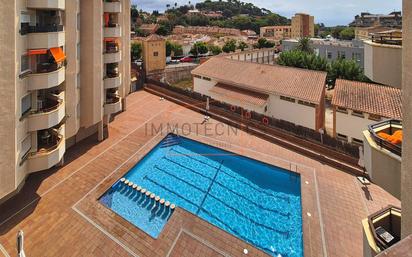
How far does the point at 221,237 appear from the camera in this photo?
15.4 m

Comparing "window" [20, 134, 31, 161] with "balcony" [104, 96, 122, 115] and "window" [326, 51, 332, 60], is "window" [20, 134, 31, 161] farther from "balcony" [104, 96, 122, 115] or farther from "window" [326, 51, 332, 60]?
"window" [326, 51, 332, 60]

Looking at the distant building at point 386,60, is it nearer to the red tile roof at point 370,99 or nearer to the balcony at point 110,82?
the red tile roof at point 370,99

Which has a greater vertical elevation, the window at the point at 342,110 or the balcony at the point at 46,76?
the balcony at the point at 46,76

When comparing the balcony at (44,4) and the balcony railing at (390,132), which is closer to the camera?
the balcony railing at (390,132)

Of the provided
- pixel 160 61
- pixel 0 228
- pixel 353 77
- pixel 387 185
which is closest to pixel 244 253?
A: pixel 387 185

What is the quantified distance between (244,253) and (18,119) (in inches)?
572

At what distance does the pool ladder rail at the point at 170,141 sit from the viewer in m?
28.0

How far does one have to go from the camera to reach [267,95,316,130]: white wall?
97.9 feet

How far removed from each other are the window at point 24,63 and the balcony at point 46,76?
440 millimetres

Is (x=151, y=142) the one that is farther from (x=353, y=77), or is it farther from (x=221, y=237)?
(x=353, y=77)

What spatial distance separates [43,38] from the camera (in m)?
16.2

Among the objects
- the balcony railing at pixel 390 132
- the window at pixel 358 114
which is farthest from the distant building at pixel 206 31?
the balcony railing at pixel 390 132

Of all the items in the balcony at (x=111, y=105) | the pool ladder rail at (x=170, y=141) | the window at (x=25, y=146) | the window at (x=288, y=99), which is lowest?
the pool ladder rail at (x=170, y=141)

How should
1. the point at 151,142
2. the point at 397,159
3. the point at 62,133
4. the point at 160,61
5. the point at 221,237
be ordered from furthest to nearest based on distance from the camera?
1. the point at 160,61
2. the point at 151,142
3. the point at 62,133
4. the point at 221,237
5. the point at 397,159
